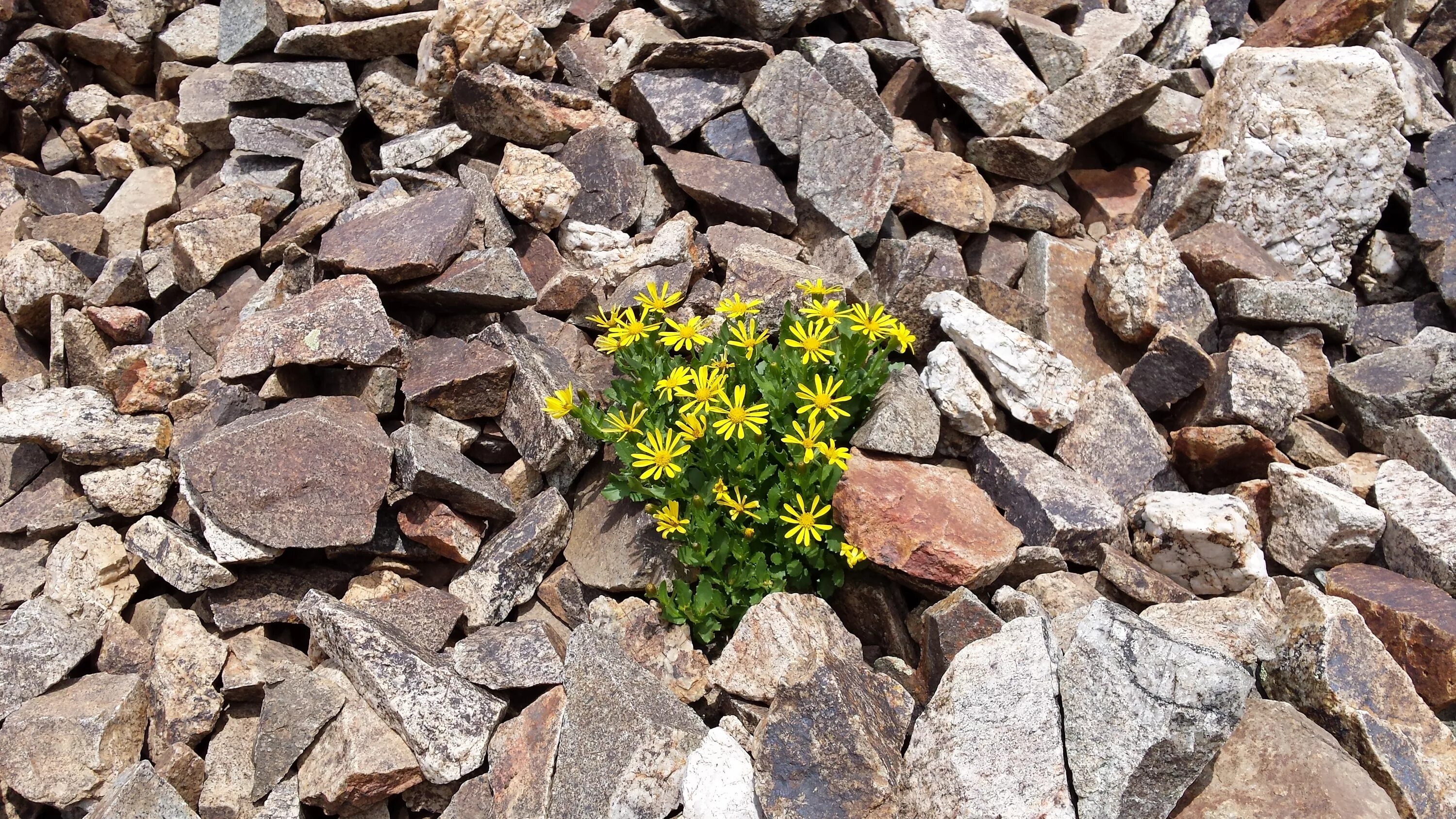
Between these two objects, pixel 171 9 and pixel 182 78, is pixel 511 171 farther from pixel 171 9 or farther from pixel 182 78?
pixel 171 9

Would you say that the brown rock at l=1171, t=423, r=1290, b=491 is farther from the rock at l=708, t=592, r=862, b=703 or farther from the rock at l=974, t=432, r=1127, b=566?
the rock at l=708, t=592, r=862, b=703

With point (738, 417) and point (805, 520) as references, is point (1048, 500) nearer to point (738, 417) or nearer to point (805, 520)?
point (805, 520)

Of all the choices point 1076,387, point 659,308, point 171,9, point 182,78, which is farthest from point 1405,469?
point 171,9

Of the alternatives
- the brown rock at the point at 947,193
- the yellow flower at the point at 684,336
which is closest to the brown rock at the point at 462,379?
the yellow flower at the point at 684,336

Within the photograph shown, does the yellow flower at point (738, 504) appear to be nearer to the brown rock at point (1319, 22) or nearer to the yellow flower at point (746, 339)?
the yellow flower at point (746, 339)

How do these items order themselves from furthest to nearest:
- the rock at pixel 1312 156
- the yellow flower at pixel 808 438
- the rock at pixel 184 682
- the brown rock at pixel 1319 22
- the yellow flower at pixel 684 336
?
the brown rock at pixel 1319 22, the rock at pixel 1312 156, the yellow flower at pixel 684 336, the yellow flower at pixel 808 438, the rock at pixel 184 682
